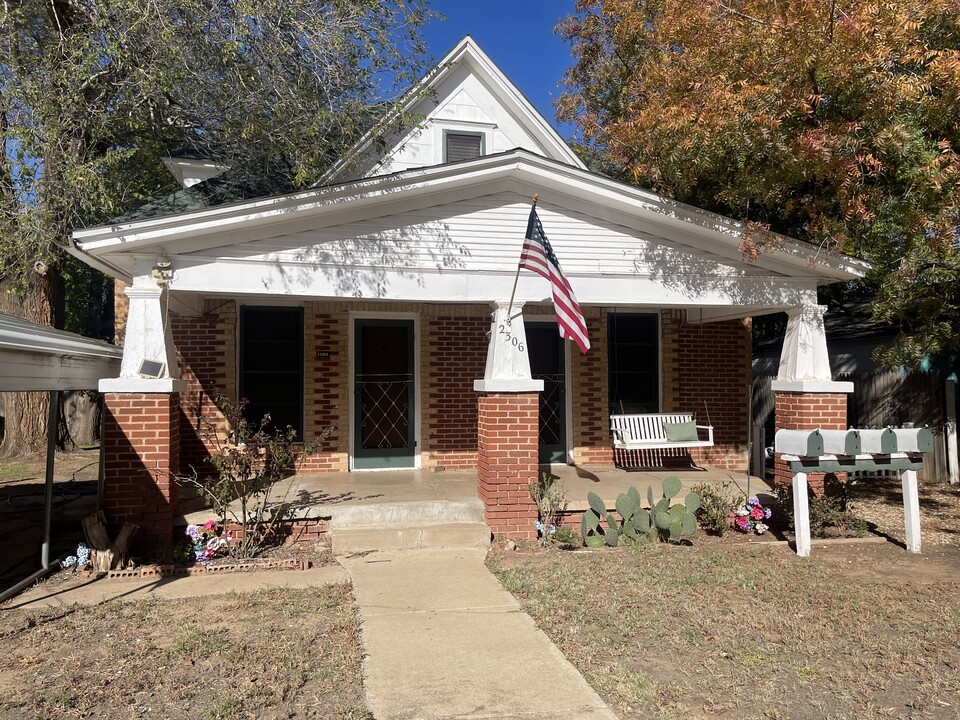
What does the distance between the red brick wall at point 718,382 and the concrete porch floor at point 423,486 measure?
1.97ft

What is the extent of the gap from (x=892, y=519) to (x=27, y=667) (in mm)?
9292

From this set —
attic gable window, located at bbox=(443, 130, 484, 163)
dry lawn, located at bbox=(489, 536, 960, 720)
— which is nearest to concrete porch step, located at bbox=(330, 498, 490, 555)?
dry lawn, located at bbox=(489, 536, 960, 720)

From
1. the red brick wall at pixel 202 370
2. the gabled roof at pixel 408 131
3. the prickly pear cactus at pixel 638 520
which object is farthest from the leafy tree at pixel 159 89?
the prickly pear cactus at pixel 638 520

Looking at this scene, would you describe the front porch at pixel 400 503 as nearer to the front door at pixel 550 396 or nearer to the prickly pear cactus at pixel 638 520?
the prickly pear cactus at pixel 638 520

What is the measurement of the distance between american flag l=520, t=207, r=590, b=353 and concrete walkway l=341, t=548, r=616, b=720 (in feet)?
8.07

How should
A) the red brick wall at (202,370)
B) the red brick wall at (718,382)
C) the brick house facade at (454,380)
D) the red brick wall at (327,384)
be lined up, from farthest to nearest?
the red brick wall at (718,382) → the red brick wall at (327,384) → the brick house facade at (454,380) → the red brick wall at (202,370)

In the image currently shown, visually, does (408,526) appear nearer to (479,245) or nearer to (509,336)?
(509,336)

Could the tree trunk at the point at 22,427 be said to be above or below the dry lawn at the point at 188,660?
above

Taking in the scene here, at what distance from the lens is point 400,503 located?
746 cm

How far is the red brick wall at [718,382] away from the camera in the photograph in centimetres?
1086

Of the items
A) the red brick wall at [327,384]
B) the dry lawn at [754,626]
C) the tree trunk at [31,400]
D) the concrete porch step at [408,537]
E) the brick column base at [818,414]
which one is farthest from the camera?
the tree trunk at [31,400]

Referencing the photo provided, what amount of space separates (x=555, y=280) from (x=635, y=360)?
4.45 metres

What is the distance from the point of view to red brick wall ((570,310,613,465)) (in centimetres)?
1050

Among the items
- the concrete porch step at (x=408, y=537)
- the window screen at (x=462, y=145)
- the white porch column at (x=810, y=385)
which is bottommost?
the concrete porch step at (x=408, y=537)
